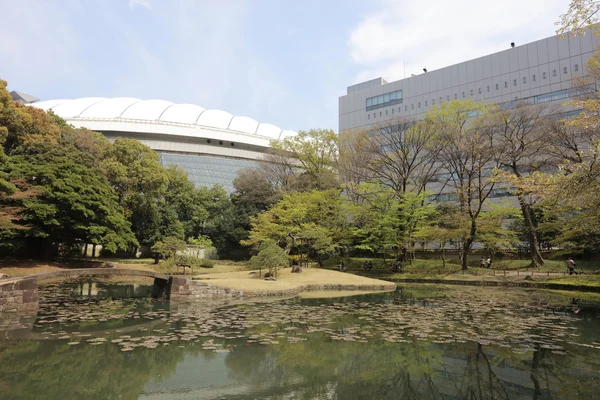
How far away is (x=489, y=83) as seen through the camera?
45.0 metres

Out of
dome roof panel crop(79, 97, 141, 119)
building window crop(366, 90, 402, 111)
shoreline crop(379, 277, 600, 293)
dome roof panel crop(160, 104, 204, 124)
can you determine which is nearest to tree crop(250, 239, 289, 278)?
shoreline crop(379, 277, 600, 293)

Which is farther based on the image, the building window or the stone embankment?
the building window

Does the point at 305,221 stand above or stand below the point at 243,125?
below

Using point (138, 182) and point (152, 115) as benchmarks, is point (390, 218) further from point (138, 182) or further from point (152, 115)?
point (152, 115)

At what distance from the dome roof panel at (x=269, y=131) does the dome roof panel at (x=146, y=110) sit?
15378mm

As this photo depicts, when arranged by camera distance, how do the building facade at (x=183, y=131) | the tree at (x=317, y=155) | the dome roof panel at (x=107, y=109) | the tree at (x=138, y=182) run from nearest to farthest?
the tree at (x=138, y=182), the tree at (x=317, y=155), the building facade at (x=183, y=131), the dome roof panel at (x=107, y=109)

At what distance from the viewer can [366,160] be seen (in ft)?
102

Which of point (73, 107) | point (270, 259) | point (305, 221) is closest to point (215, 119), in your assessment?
point (73, 107)

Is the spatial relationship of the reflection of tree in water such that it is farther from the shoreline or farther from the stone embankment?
the shoreline

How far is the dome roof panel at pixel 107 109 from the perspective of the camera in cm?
5431

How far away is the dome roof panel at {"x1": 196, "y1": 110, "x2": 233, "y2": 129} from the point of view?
5891 cm

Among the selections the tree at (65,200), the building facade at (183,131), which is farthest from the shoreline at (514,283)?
the building facade at (183,131)

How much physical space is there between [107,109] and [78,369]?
58652mm

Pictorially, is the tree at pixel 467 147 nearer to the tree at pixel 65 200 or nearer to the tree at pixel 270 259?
the tree at pixel 270 259
